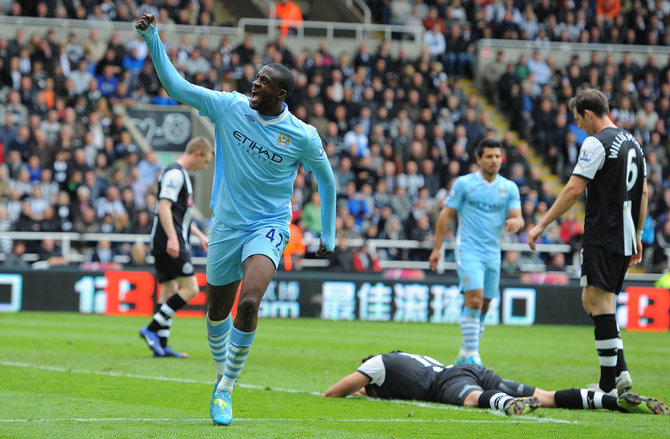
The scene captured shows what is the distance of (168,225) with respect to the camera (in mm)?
12250

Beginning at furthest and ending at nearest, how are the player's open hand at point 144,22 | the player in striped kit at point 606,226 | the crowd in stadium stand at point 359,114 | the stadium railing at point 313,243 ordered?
the crowd in stadium stand at point 359,114 < the stadium railing at point 313,243 < the player in striped kit at point 606,226 < the player's open hand at point 144,22

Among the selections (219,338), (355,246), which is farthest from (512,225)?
(355,246)

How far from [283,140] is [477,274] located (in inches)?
182

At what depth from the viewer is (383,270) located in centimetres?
2369

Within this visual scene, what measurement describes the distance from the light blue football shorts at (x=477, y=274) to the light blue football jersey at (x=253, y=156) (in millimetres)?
4273

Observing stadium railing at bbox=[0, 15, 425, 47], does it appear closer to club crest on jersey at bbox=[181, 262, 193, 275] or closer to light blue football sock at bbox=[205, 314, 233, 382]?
club crest on jersey at bbox=[181, 262, 193, 275]

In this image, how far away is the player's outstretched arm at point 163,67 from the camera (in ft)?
24.7

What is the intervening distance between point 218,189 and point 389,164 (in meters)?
17.5

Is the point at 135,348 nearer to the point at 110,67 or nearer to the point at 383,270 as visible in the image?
the point at 383,270

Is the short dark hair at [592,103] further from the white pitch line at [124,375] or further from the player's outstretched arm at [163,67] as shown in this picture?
the white pitch line at [124,375]

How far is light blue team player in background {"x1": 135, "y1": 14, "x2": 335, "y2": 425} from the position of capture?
7820mm

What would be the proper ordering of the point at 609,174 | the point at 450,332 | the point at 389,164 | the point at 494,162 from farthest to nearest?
the point at 389,164, the point at 450,332, the point at 494,162, the point at 609,174

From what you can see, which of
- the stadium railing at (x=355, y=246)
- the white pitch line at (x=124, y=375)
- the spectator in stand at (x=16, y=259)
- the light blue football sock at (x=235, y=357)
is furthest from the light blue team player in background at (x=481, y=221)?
the spectator in stand at (x=16, y=259)

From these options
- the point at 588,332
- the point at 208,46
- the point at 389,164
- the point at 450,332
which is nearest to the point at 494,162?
the point at 450,332
